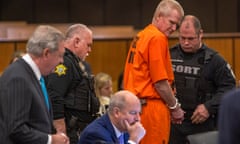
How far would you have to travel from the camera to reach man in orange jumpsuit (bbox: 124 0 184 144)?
13.0ft

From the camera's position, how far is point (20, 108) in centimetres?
272

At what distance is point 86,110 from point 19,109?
4.39ft

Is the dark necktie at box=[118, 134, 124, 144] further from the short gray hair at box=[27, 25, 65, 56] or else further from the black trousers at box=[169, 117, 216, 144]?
the black trousers at box=[169, 117, 216, 144]

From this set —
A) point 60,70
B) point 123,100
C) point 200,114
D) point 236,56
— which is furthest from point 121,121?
point 236,56

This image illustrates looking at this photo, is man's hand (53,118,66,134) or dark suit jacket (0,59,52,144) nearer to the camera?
dark suit jacket (0,59,52,144)

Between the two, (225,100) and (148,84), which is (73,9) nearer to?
(148,84)

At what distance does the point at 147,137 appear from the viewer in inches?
162

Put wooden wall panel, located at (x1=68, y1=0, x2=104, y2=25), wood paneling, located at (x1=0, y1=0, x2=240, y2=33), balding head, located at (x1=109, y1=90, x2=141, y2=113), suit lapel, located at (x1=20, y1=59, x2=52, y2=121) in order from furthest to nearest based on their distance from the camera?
wooden wall panel, located at (x1=68, y1=0, x2=104, y2=25)
wood paneling, located at (x1=0, y1=0, x2=240, y2=33)
balding head, located at (x1=109, y1=90, x2=141, y2=113)
suit lapel, located at (x1=20, y1=59, x2=52, y2=121)

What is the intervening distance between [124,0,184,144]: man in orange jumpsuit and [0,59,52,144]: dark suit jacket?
132 cm

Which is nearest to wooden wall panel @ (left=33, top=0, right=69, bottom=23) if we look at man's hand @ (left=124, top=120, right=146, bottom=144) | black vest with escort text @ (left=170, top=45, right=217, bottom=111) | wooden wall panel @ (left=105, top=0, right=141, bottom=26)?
wooden wall panel @ (left=105, top=0, right=141, bottom=26)

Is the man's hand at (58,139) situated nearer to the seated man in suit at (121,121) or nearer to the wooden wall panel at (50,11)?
the seated man in suit at (121,121)

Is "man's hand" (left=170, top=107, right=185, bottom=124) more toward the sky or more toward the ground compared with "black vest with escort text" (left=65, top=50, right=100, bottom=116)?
more toward the ground

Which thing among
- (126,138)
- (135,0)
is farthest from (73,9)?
(126,138)

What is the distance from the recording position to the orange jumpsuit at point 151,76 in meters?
3.97
